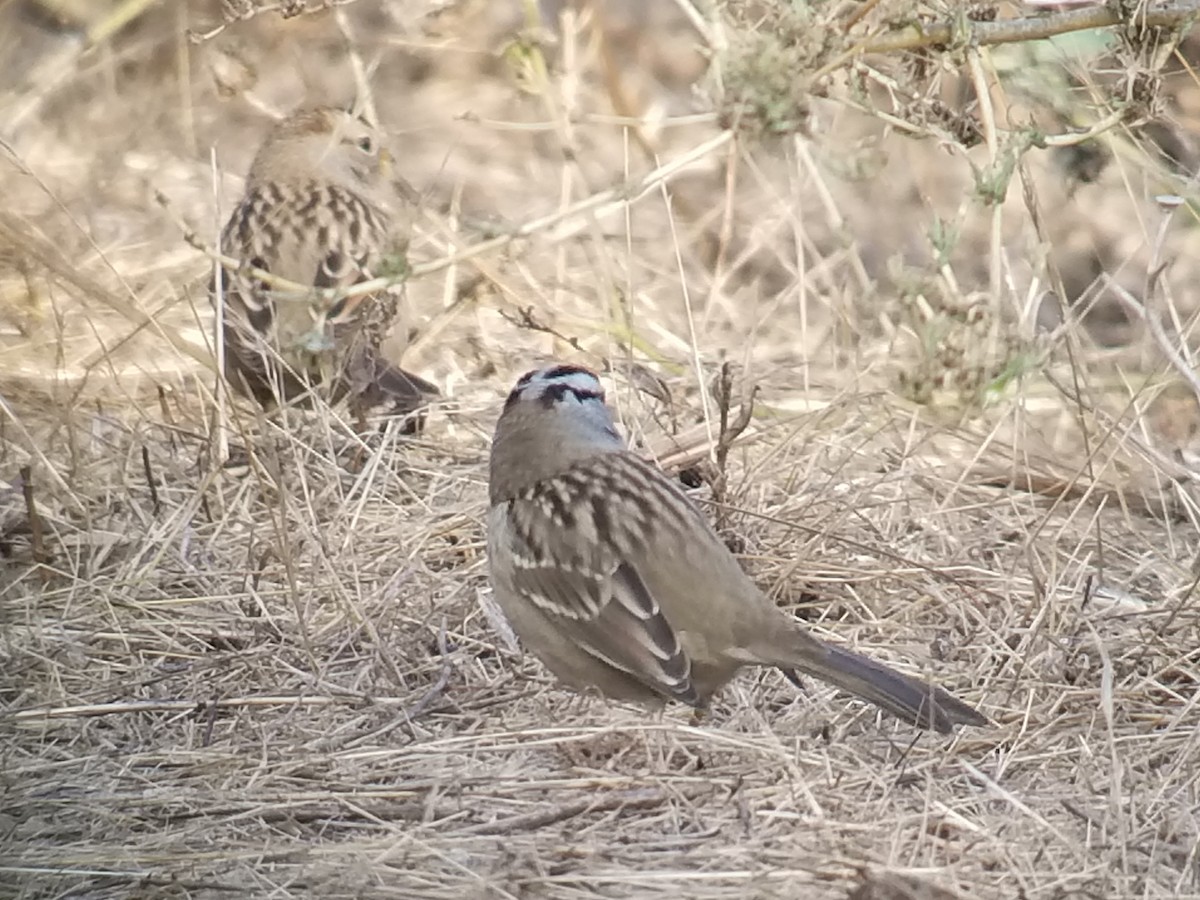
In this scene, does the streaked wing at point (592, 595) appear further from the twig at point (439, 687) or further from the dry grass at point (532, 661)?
the twig at point (439, 687)

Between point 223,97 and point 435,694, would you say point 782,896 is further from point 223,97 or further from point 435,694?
point 223,97

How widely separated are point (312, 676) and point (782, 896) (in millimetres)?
1666

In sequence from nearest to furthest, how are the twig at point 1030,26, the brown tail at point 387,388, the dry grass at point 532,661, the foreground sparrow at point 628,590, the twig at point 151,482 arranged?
the dry grass at point 532,661 < the foreground sparrow at point 628,590 < the twig at point 1030,26 < the twig at point 151,482 < the brown tail at point 387,388

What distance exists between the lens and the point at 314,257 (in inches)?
263

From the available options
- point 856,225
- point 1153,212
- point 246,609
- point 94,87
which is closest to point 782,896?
point 246,609

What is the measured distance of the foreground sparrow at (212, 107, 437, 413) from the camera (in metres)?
6.05

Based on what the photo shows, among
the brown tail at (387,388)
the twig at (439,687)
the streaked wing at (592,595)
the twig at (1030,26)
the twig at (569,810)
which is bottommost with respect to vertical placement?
the twig at (569,810)

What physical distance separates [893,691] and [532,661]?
1.16m

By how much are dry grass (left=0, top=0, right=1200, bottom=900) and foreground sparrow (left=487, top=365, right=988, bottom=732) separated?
0.42ft

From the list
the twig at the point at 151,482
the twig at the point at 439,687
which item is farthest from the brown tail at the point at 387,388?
the twig at the point at 439,687

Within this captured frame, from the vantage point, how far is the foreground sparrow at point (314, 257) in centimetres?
605

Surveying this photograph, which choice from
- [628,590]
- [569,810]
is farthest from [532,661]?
[569,810]

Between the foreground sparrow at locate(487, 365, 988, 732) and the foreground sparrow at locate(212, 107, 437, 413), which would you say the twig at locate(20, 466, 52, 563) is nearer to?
the foreground sparrow at locate(212, 107, 437, 413)

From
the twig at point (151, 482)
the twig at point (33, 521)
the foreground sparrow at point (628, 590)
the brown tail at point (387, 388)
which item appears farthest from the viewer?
the brown tail at point (387, 388)
